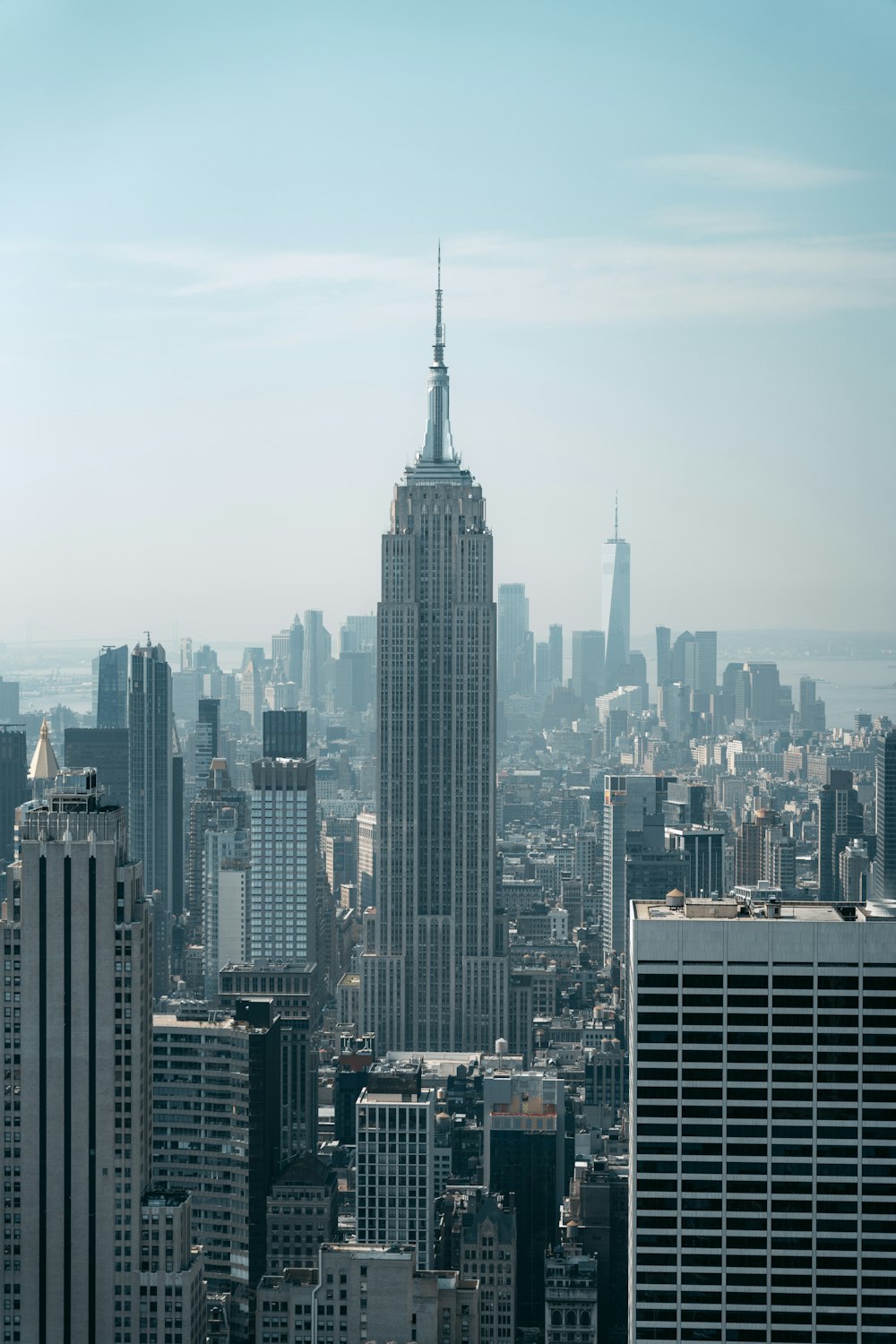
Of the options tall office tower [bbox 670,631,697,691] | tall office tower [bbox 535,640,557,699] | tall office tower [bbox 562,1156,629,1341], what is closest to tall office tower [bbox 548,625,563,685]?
tall office tower [bbox 535,640,557,699]

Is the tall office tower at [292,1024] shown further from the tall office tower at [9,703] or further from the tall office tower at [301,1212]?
the tall office tower at [9,703]

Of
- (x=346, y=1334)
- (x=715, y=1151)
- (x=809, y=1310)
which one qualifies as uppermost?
(x=715, y=1151)

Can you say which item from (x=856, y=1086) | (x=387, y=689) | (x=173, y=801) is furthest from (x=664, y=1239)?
(x=387, y=689)

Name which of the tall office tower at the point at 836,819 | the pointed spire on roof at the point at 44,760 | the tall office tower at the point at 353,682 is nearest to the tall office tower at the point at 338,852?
the tall office tower at the point at 353,682

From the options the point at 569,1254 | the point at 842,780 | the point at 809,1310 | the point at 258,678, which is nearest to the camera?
the point at 809,1310

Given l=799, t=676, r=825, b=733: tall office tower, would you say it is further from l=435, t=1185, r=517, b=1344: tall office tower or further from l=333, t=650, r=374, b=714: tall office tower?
l=333, t=650, r=374, b=714: tall office tower

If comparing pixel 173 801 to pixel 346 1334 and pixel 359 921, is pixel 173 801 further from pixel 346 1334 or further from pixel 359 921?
pixel 346 1334

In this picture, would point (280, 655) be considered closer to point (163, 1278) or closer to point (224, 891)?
point (224, 891)
